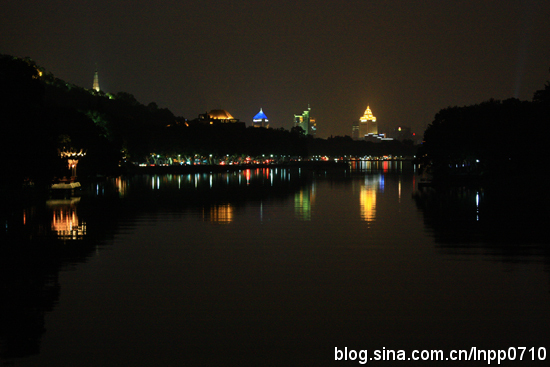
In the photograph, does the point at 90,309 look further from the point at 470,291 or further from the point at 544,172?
the point at 544,172

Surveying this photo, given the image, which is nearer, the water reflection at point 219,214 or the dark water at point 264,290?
the dark water at point 264,290

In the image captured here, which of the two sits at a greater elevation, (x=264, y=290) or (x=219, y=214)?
(x=264, y=290)

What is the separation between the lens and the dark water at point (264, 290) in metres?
8.36

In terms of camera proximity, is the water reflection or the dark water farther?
the water reflection

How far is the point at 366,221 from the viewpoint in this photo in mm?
23734

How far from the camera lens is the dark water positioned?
8359mm

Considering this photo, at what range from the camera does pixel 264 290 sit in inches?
455

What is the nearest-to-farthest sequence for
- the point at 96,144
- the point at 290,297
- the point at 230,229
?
the point at 290,297
the point at 230,229
the point at 96,144

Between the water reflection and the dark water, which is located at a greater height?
the dark water

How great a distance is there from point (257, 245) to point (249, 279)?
15.5ft

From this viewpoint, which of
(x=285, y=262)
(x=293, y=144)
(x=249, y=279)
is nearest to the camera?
(x=249, y=279)

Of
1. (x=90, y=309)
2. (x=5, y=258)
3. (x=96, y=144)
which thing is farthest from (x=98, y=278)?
(x=96, y=144)

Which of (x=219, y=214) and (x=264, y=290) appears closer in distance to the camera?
(x=264, y=290)

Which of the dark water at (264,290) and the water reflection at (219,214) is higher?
the dark water at (264,290)
